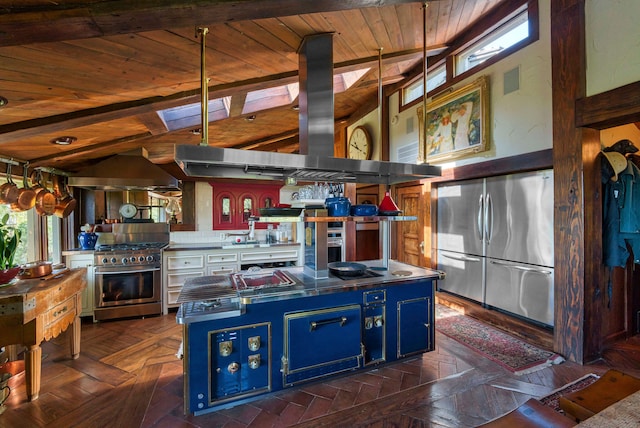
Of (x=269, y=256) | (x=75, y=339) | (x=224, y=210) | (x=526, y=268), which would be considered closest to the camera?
(x=75, y=339)

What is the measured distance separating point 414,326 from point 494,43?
359 cm

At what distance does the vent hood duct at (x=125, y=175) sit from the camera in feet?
12.4

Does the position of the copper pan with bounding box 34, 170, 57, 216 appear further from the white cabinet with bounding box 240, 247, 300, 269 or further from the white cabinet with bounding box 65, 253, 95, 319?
the white cabinet with bounding box 240, 247, 300, 269

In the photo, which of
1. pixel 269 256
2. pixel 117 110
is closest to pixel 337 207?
pixel 117 110

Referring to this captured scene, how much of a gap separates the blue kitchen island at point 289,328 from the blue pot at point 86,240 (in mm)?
2556

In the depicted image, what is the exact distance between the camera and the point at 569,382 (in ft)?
7.83

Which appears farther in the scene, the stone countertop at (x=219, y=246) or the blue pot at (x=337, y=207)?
the stone countertop at (x=219, y=246)

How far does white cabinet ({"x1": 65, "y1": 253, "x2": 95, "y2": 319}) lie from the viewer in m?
3.74

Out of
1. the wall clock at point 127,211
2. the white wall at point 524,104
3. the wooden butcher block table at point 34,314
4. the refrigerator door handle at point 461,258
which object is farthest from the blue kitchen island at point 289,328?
the wall clock at point 127,211

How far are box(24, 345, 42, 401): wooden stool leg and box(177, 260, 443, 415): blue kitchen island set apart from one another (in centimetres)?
117

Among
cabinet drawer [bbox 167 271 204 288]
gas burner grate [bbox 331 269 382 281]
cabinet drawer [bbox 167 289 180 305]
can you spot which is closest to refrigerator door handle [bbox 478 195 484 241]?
gas burner grate [bbox 331 269 382 281]

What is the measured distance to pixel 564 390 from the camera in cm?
227

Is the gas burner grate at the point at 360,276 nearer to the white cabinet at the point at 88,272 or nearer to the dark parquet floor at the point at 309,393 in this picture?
the dark parquet floor at the point at 309,393

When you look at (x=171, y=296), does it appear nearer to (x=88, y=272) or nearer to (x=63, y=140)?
(x=88, y=272)
